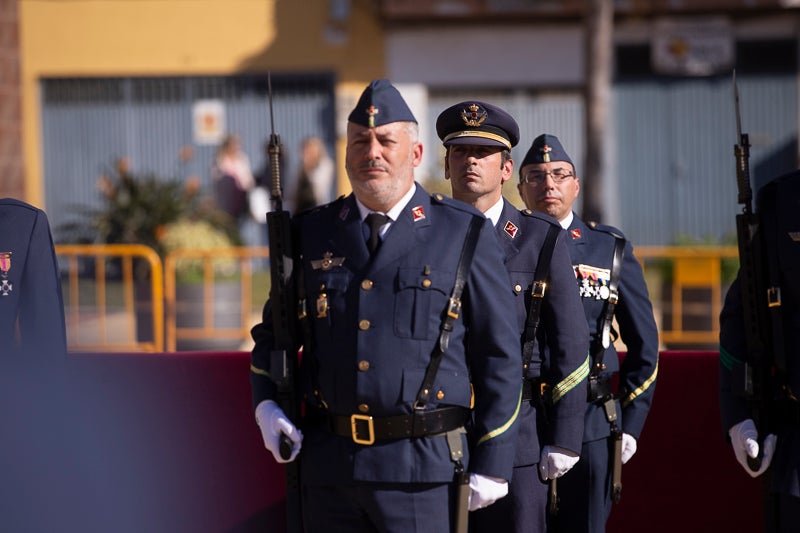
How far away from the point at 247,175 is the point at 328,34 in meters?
3.33

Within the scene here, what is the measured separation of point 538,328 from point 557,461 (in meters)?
0.54

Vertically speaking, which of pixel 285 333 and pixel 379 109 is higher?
pixel 379 109

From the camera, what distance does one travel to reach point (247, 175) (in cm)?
1756

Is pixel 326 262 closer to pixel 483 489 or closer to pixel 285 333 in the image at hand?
pixel 285 333

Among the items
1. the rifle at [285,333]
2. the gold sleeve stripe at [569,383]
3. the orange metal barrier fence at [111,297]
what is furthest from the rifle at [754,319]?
the orange metal barrier fence at [111,297]

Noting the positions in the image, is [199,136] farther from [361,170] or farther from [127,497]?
[361,170]

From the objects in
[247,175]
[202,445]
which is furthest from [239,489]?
[247,175]

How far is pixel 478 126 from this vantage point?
4.56 metres

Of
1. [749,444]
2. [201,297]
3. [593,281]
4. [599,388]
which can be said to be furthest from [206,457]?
[201,297]

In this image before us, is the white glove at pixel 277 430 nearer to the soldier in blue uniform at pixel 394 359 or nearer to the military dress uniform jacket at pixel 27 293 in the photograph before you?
the soldier in blue uniform at pixel 394 359

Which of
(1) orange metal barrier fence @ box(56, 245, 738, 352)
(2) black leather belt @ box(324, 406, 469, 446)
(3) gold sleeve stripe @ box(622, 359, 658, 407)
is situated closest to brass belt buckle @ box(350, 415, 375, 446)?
(2) black leather belt @ box(324, 406, 469, 446)

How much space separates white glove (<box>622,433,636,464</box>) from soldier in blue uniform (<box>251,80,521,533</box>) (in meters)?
1.26

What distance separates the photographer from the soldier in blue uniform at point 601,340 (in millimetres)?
4758

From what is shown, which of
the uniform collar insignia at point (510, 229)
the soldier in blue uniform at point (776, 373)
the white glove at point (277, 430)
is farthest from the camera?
the uniform collar insignia at point (510, 229)
